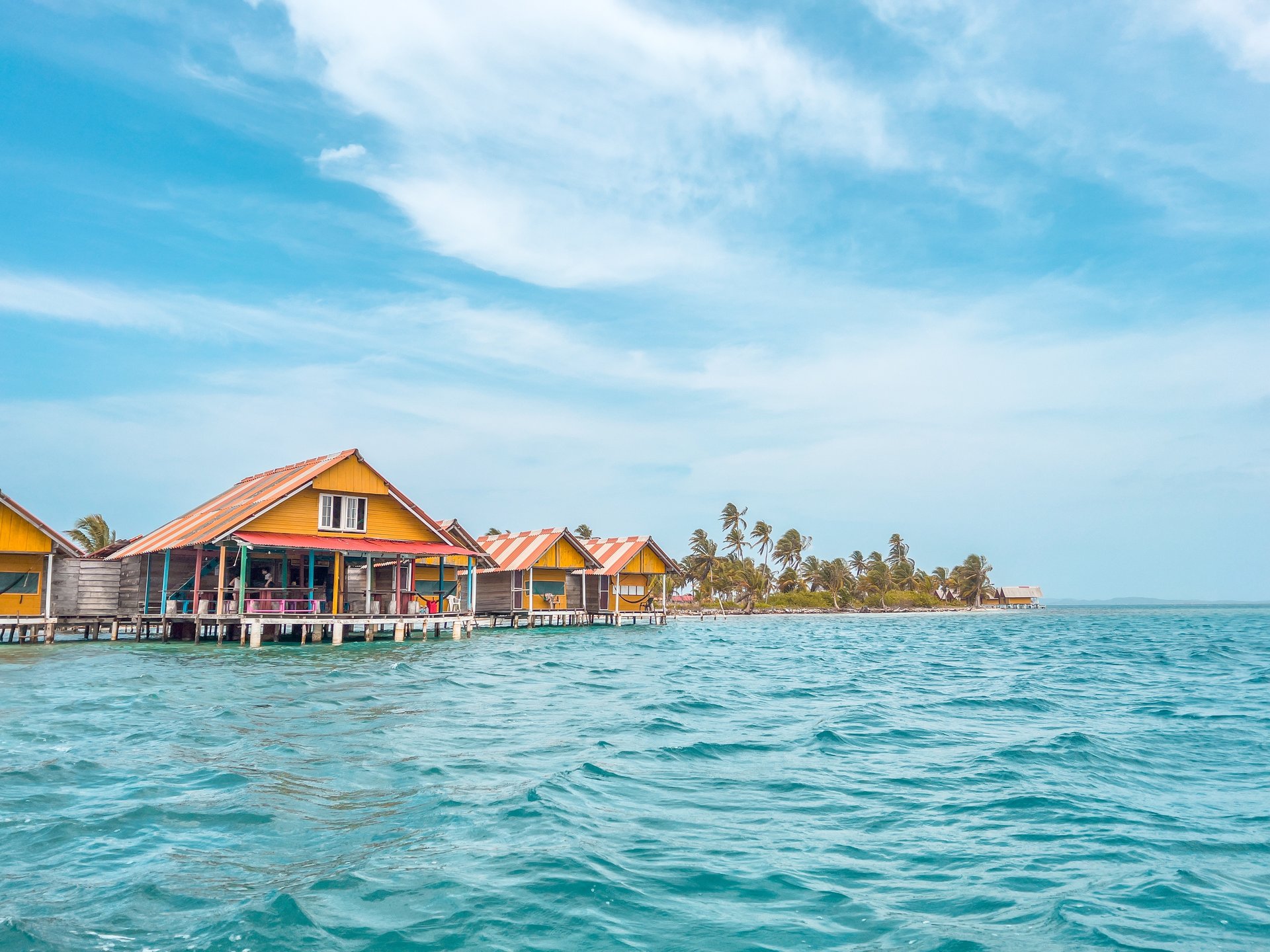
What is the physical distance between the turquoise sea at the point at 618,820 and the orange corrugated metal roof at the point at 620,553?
36186 millimetres

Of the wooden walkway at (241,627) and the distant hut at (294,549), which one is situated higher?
the distant hut at (294,549)

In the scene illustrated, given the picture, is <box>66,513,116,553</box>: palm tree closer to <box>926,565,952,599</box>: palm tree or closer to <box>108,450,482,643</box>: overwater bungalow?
<box>108,450,482,643</box>: overwater bungalow

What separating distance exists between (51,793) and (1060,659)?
1202 inches

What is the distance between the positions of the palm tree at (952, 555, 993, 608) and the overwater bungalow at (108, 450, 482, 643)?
113 metres

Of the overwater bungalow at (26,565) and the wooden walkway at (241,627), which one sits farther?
the wooden walkway at (241,627)

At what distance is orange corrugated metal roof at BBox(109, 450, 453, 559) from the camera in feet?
104

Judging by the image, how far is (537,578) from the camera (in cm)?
5188

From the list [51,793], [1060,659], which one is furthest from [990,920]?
[1060,659]

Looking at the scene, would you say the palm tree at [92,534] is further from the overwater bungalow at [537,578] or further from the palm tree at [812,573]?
the palm tree at [812,573]

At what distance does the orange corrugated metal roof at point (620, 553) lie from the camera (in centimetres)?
5512

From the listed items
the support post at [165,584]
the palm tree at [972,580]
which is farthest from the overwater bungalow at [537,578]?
the palm tree at [972,580]

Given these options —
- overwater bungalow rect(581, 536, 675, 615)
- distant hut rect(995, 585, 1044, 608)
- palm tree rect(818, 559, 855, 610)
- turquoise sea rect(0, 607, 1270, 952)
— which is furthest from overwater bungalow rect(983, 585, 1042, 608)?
turquoise sea rect(0, 607, 1270, 952)

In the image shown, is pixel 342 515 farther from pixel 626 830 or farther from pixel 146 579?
pixel 626 830

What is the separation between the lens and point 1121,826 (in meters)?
8.49
